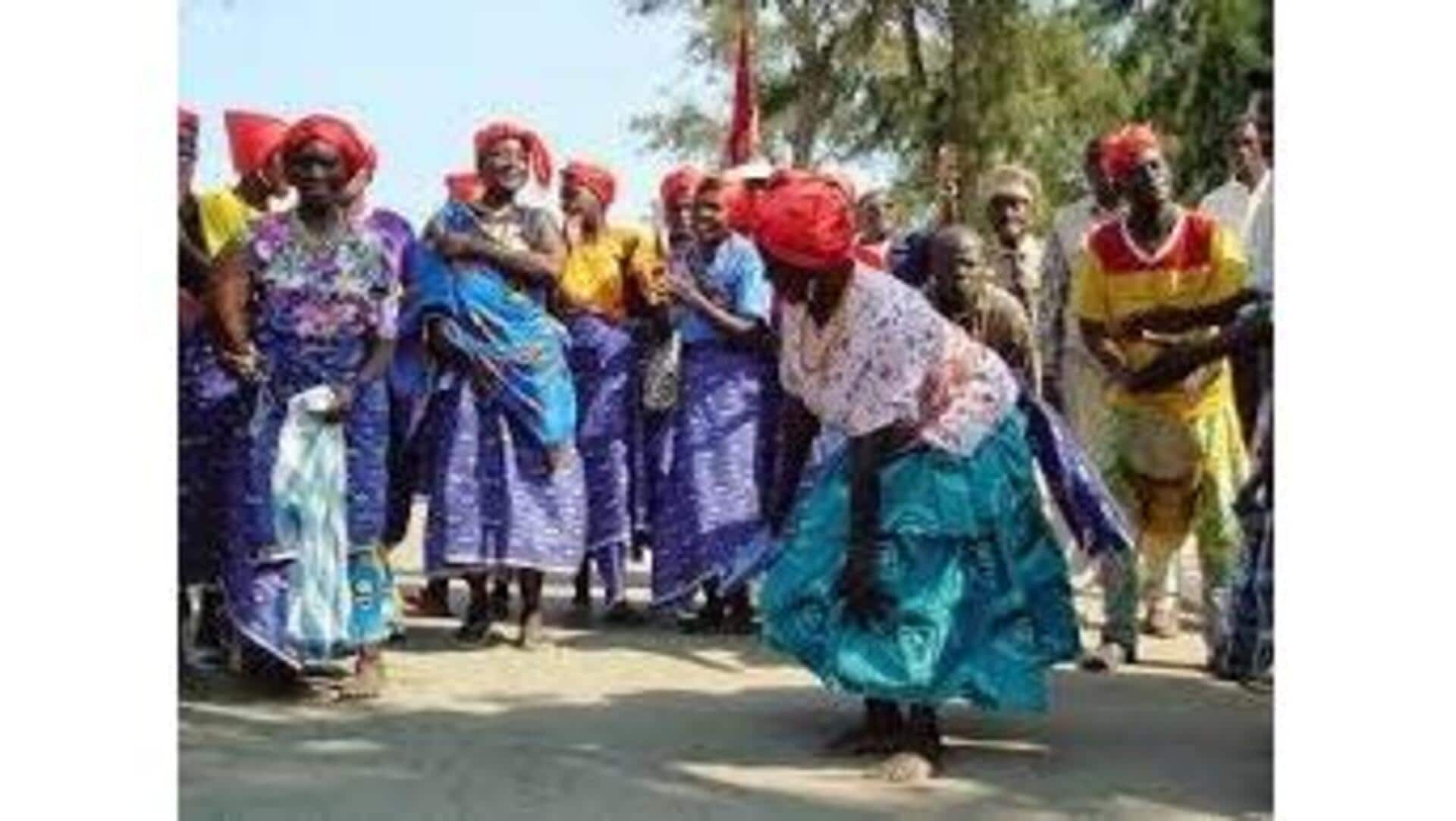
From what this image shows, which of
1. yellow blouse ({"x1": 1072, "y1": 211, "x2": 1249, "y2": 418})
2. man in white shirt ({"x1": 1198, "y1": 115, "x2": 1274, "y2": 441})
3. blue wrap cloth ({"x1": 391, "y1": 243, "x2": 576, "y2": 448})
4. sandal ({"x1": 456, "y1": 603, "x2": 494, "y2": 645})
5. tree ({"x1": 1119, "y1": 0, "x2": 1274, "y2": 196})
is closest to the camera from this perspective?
man in white shirt ({"x1": 1198, "y1": 115, "x2": 1274, "y2": 441})

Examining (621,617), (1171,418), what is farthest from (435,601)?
(1171,418)

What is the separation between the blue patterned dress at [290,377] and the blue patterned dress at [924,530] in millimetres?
1563

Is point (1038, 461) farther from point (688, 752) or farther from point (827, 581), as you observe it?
point (688, 752)

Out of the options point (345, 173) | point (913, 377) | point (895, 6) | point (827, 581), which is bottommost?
point (827, 581)

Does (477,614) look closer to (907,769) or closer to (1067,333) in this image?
(1067,333)

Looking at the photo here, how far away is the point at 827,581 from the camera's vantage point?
6219 millimetres

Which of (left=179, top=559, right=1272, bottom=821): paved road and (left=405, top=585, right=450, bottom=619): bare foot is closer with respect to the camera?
(left=179, top=559, right=1272, bottom=821): paved road

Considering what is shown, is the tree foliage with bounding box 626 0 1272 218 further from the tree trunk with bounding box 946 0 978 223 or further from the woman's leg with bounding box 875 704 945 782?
the woman's leg with bounding box 875 704 945 782

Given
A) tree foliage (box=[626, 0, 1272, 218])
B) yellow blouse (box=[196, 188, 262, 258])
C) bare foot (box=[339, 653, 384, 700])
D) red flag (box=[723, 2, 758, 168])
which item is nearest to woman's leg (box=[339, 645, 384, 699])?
bare foot (box=[339, 653, 384, 700])

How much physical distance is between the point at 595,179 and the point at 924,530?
12.8 feet

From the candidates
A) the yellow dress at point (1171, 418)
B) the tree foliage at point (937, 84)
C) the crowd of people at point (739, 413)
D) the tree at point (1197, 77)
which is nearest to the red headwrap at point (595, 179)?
the crowd of people at point (739, 413)

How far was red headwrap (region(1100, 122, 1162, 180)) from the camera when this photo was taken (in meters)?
7.73
